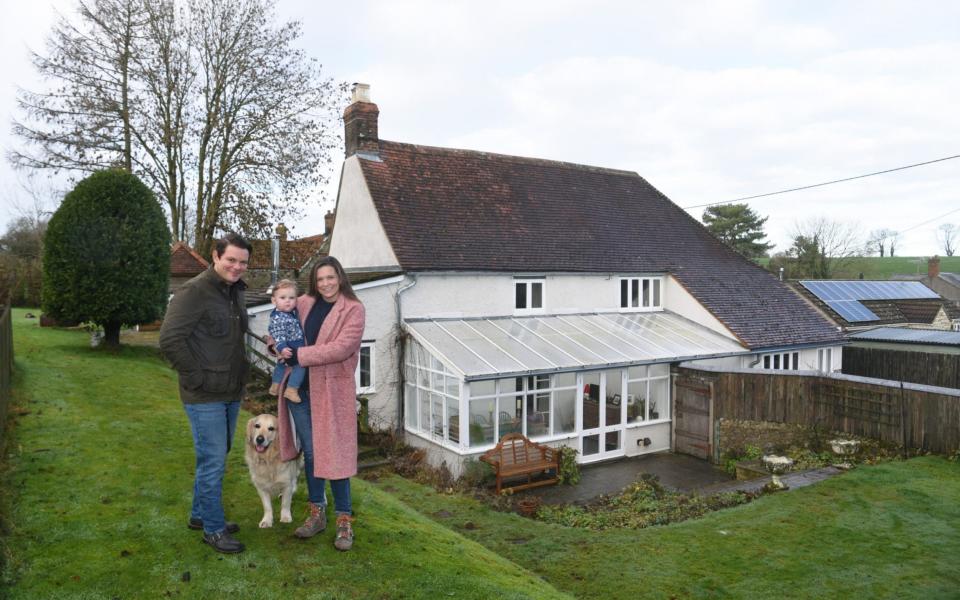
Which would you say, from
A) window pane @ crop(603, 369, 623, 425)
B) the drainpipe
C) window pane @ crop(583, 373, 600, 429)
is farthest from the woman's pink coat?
window pane @ crop(603, 369, 623, 425)

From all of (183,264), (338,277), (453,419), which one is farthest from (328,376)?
(183,264)

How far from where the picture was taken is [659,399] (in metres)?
16.5

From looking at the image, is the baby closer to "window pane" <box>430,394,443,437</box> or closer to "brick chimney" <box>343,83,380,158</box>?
"window pane" <box>430,394,443,437</box>

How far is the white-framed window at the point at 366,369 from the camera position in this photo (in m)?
14.9

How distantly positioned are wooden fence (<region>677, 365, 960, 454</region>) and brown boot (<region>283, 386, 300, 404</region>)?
40.2ft

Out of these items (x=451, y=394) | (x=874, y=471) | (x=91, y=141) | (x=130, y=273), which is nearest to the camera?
(x=874, y=471)

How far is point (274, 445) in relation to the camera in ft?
18.2

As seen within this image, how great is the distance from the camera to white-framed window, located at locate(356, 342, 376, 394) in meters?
14.9

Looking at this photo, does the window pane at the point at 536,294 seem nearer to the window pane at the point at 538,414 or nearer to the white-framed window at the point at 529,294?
the white-framed window at the point at 529,294

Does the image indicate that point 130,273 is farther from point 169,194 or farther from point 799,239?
point 799,239

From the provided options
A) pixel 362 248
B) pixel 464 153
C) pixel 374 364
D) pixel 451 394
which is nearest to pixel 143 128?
pixel 362 248

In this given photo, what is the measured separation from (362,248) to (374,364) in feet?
13.6

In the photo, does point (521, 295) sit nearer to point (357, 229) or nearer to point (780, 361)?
point (357, 229)

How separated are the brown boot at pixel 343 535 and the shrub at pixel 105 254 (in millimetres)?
11928
